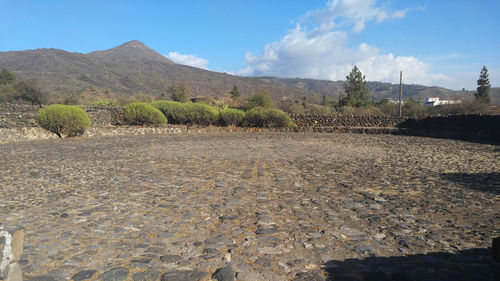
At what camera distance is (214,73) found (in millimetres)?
85375

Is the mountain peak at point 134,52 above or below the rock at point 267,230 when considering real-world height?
above

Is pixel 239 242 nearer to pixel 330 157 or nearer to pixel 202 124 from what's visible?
pixel 330 157

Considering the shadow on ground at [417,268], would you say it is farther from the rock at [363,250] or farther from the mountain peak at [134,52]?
the mountain peak at [134,52]

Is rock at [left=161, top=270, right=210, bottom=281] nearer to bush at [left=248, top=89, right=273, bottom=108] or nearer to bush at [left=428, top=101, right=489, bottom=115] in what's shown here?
bush at [left=248, top=89, right=273, bottom=108]

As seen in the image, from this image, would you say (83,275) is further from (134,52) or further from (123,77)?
(134,52)

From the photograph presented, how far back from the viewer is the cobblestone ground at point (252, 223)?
2131mm

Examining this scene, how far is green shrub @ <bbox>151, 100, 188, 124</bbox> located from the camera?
779 inches

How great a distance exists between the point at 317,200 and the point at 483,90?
56372 millimetres

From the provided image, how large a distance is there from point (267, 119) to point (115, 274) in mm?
18392

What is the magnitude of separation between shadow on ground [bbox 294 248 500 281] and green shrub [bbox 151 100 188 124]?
1859cm

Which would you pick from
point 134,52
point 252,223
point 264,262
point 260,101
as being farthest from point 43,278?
point 134,52

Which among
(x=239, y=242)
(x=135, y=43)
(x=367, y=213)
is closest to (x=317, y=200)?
(x=367, y=213)

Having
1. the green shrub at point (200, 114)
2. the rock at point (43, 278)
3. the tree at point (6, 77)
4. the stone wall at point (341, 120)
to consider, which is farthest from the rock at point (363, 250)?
the tree at point (6, 77)

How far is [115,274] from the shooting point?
2023 millimetres
